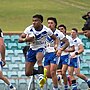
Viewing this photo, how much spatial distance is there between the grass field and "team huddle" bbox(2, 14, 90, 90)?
57.5ft

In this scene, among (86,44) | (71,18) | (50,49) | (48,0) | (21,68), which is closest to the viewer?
(50,49)

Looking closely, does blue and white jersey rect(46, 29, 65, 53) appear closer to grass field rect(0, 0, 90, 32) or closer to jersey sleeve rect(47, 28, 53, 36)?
jersey sleeve rect(47, 28, 53, 36)

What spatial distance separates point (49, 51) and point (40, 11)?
89.3ft

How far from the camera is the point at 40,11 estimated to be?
38.5 m

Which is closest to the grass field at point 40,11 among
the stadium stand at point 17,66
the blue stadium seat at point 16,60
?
the stadium stand at point 17,66

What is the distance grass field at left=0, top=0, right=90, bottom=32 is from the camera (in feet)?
108

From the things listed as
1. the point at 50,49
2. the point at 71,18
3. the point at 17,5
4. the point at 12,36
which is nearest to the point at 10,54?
the point at 12,36

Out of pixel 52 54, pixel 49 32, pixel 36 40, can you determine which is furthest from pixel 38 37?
pixel 52 54

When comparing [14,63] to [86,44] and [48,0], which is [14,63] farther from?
[48,0]

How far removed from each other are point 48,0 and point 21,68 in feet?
96.9

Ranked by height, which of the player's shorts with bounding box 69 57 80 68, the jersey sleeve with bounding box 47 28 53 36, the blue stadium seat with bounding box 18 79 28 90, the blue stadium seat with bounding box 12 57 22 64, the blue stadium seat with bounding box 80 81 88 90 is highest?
→ the jersey sleeve with bounding box 47 28 53 36

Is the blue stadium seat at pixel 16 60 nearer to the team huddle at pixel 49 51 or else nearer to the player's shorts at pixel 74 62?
the team huddle at pixel 49 51

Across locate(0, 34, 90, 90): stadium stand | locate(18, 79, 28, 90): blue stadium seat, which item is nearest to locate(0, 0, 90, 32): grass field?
locate(0, 34, 90, 90): stadium stand

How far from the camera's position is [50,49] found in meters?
11.4
